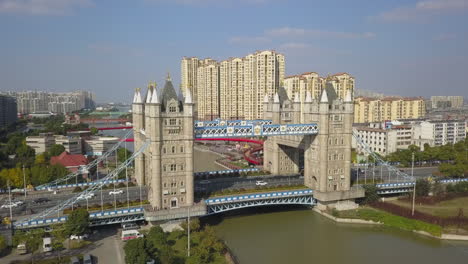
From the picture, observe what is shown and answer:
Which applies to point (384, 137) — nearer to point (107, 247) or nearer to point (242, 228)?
point (242, 228)

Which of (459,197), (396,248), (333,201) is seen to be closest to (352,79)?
(459,197)

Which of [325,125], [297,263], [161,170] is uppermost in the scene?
[325,125]

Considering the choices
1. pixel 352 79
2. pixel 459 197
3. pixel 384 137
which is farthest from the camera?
pixel 352 79

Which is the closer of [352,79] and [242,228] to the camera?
[242,228]

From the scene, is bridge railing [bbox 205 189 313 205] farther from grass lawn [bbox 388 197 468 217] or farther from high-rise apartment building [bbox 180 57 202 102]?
high-rise apartment building [bbox 180 57 202 102]

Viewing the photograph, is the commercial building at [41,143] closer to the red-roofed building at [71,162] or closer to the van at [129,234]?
the red-roofed building at [71,162]

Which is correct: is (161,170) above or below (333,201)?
above

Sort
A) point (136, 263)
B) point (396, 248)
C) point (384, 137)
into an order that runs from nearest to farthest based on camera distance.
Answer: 1. point (136, 263)
2. point (396, 248)
3. point (384, 137)

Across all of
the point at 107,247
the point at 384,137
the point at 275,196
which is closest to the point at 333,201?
the point at 275,196

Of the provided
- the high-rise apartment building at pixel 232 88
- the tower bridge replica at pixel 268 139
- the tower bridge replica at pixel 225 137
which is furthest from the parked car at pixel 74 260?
the high-rise apartment building at pixel 232 88
